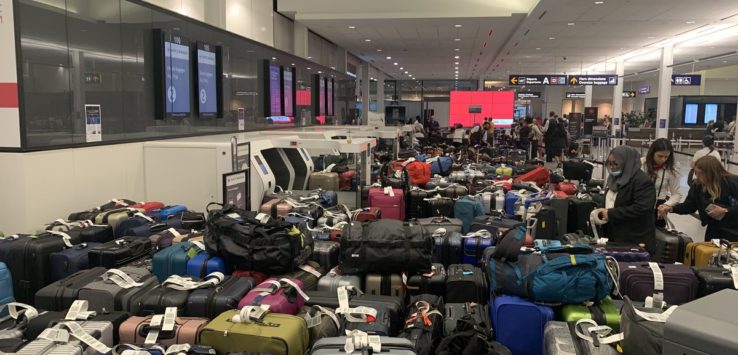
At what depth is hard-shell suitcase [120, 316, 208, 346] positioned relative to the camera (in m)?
2.81

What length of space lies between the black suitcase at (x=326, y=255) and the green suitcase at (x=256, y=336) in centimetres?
154

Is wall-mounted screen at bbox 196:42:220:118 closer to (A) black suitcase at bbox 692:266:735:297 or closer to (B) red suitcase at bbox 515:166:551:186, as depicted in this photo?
(B) red suitcase at bbox 515:166:551:186

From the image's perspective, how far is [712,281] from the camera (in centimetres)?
379

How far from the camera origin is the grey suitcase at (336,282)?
379 cm

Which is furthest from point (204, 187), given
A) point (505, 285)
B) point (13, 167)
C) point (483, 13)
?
point (483, 13)

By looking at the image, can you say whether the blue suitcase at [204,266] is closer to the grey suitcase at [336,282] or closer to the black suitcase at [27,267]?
the grey suitcase at [336,282]

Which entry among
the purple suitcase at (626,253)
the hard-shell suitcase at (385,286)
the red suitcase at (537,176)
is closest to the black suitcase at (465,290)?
the hard-shell suitcase at (385,286)

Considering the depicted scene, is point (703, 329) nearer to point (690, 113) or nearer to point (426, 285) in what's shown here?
point (426, 285)

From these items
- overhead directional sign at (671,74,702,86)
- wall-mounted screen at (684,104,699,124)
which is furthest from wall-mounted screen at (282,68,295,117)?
wall-mounted screen at (684,104,699,124)

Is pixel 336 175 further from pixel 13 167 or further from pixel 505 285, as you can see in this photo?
pixel 505 285

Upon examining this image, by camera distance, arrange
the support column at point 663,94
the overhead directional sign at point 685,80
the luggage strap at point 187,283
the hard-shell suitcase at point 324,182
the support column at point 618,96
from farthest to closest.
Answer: the support column at point 618,96
the overhead directional sign at point 685,80
the support column at point 663,94
the hard-shell suitcase at point 324,182
the luggage strap at point 187,283

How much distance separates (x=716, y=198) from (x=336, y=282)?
12.8ft

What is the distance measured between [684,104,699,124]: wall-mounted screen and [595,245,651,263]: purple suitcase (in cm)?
3026

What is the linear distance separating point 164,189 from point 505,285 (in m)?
4.17
